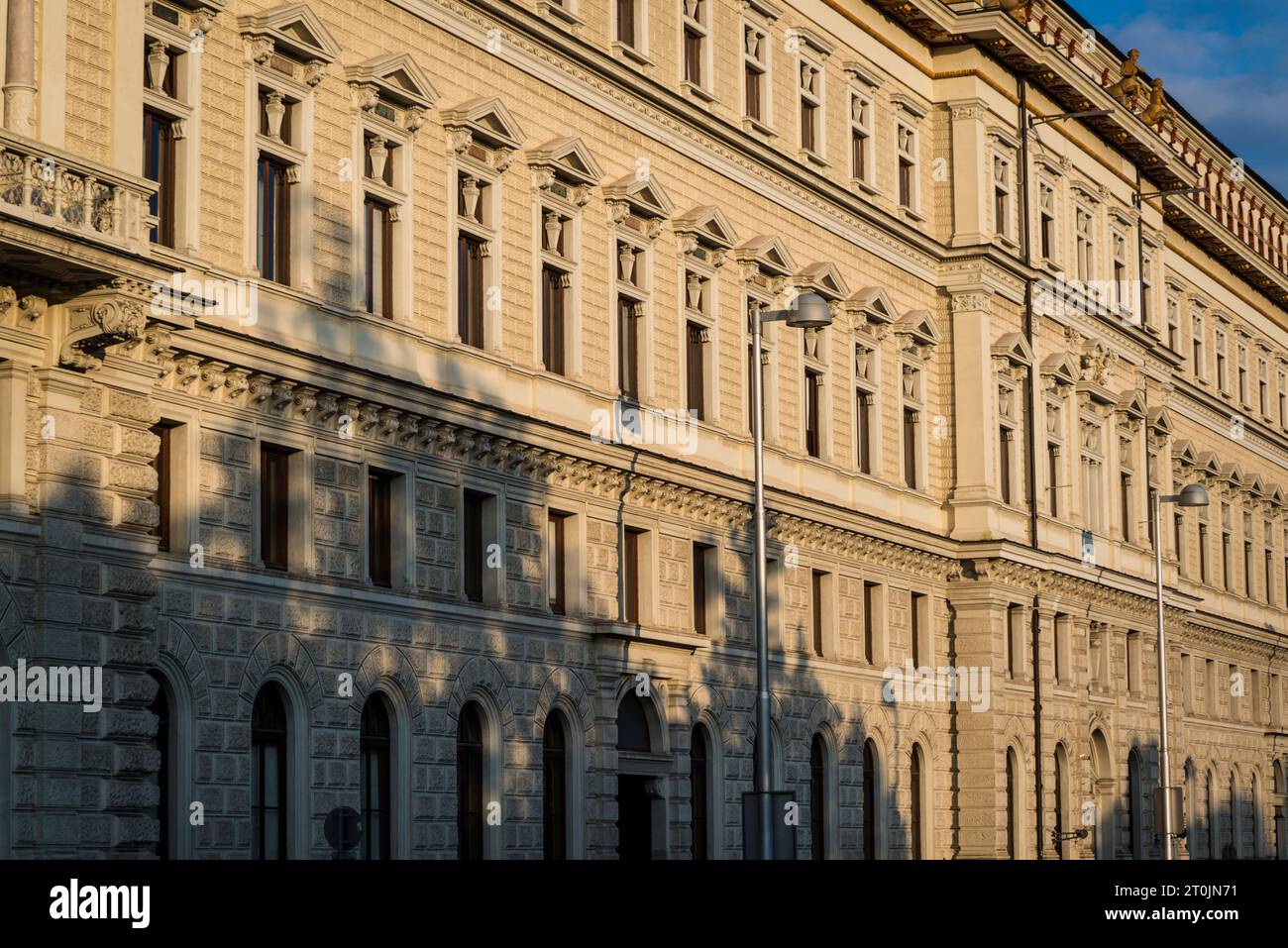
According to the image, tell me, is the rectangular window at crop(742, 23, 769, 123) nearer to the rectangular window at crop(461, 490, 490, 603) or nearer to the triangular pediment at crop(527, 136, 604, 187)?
the triangular pediment at crop(527, 136, 604, 187)

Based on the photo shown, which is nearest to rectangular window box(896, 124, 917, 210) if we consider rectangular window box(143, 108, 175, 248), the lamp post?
A: the lamp post

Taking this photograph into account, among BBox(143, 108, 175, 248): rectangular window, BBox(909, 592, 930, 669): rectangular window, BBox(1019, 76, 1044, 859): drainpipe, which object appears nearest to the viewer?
BBox(143, 108, 175, 248): rectangular window

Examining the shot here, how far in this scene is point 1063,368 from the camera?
6147cm

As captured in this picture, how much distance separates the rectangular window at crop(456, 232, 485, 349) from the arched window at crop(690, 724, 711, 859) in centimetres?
959

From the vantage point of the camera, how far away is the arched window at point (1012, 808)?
5625 centimetres

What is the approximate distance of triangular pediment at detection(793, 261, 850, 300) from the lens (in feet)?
161

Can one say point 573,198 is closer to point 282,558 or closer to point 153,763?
point 282,558

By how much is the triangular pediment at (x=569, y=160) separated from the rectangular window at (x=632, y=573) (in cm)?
608

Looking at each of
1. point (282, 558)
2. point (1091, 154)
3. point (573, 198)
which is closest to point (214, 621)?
point (282, 558)

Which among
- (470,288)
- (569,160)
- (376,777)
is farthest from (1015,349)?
(376,777)

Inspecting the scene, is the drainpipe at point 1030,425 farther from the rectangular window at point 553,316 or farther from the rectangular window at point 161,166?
the rectangular window at point 161,166

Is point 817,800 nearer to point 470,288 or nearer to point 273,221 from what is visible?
point 470,288

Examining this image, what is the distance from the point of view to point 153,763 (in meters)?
29.1
